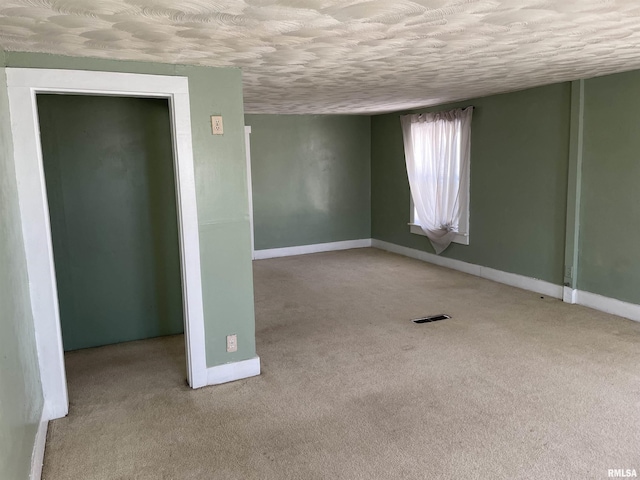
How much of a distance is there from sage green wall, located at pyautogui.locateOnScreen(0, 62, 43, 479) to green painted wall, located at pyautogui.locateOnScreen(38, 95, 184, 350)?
1225 mm

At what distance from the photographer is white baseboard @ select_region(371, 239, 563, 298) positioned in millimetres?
5074

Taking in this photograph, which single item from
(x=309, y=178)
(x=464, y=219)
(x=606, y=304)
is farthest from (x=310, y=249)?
(x=606, y=304)

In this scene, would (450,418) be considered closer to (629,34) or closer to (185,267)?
(185,267)

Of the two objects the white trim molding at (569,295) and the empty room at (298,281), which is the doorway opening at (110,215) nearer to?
the empty room at (298,281)

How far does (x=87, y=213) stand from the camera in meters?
3.90

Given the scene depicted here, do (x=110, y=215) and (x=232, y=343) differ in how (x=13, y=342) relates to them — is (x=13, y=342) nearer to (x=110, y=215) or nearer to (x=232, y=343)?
(x=232, y=343)

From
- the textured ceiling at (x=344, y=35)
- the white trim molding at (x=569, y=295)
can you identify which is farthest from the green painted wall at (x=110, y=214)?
the white trim molding at (x=569, y=295)

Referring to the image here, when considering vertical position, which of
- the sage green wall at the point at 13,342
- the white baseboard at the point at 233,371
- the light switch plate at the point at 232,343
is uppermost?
the sage green wall at the point at 13,342

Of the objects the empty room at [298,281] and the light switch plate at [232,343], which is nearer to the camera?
the empty room at [298,281]

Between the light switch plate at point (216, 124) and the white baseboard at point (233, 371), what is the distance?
5.02 feet

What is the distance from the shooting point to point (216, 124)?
3.08 m

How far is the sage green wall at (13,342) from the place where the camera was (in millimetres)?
1844

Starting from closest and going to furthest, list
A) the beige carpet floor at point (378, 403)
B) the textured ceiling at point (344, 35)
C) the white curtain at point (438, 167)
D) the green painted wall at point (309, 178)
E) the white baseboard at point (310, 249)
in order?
the textured ceiling at point (344, 35), the beige carpet floor at point (378, 403), the white curtain at point (438, 167), the green painted wall at point (309, 178), the white baseboard at point (310, 249)

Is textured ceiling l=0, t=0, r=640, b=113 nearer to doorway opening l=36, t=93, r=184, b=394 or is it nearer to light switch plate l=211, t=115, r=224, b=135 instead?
light switch plate l=211, t=115, r=224, b=135
